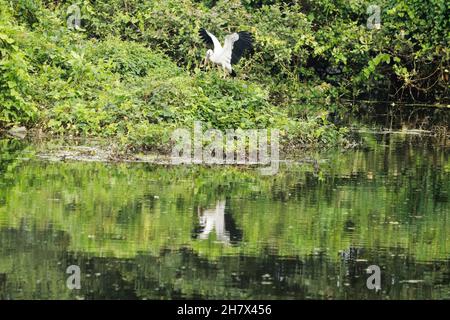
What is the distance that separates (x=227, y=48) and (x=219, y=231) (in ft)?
29.9

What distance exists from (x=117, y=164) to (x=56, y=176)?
4.52 feet

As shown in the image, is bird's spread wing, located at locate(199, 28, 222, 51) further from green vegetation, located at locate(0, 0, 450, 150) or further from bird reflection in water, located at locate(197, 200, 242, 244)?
bird reflection in water, located at locate(197, 200, 242, 244)

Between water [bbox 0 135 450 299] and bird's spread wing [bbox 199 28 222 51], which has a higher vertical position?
bird's spread wing [bbox 199 28 222 51]

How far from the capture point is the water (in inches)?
338

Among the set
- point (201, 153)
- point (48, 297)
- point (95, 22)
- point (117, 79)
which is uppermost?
point (95, 22)

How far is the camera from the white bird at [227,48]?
1930 centimetres

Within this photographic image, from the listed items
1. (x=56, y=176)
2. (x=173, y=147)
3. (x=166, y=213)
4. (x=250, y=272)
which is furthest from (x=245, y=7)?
(x=250, y=272)


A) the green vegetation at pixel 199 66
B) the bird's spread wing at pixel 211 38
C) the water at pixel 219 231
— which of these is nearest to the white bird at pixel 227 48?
the bird's spread wing at pixel 211 38

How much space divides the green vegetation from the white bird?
21.2 inches

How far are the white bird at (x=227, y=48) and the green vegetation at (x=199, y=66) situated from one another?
1.76 ft

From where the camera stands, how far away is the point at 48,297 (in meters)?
8.09

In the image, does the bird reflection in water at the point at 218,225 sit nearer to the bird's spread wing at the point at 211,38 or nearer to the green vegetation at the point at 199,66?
the green vegetation at the point at 199,66

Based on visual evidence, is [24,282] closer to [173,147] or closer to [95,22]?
[173,147]

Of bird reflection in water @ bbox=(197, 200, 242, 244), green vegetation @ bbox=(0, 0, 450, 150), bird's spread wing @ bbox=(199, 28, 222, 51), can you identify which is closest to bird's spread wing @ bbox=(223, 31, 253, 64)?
bird's spread wing @ bbox=(199, 28, 222, 51)
